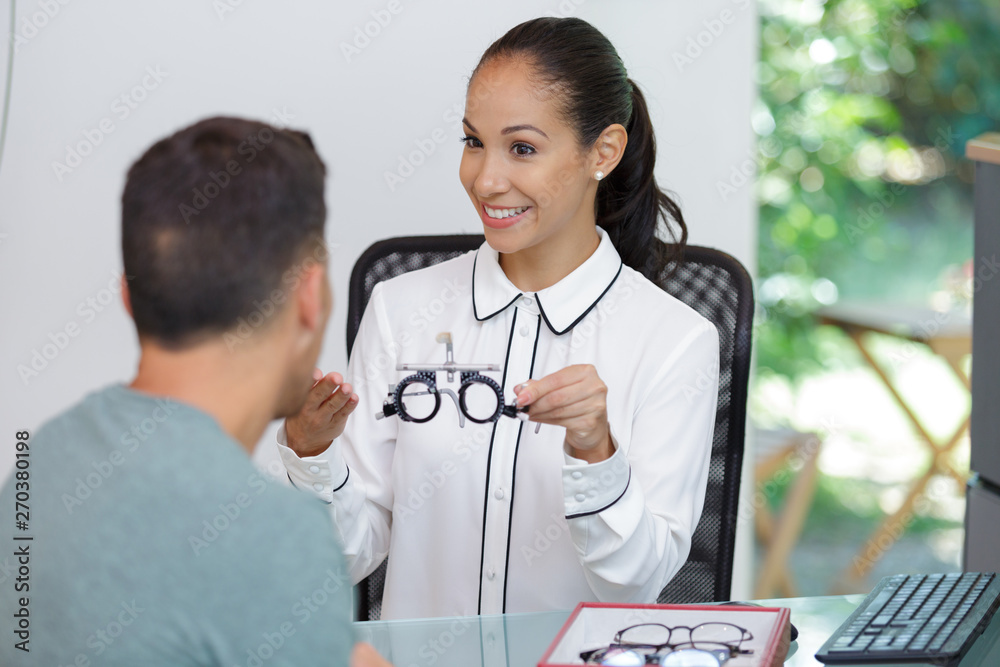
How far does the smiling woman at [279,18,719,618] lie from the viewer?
161 cm

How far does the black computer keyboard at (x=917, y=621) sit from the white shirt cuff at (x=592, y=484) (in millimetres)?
334

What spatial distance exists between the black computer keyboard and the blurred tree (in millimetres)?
3040

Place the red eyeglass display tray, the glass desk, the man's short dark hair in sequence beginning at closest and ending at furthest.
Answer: the man's short dark hair < the red eyeglass display tray < the glass desk

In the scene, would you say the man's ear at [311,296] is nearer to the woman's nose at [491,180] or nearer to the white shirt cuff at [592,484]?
the white shirt cuff at [592,484]

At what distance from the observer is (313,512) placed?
2.76ft

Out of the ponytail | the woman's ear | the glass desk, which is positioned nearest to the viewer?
the glass desk

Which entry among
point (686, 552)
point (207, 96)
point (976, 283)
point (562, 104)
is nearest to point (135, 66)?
point (207, 96)

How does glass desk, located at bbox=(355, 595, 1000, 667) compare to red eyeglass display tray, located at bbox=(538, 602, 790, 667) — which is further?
glass desk, located at bbox=(355, 595, 1000, 667)

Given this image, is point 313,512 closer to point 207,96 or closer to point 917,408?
point 207,96

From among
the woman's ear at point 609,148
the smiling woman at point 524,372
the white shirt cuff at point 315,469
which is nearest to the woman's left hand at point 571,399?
the smiling woman at point 524,372

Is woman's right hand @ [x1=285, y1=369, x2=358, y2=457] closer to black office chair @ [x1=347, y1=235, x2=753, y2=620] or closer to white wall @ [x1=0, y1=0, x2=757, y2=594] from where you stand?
black office chair @ [x1=347, y1=235, x2=753, y2=620]

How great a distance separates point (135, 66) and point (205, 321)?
1.60m

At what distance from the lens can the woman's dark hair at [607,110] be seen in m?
1.67

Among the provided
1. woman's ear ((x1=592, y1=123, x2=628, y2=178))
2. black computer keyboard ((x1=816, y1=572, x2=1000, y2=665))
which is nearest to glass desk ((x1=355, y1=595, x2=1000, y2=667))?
black computer keyboard ((x1=816, y1=572, x2=1000, y2=665))
